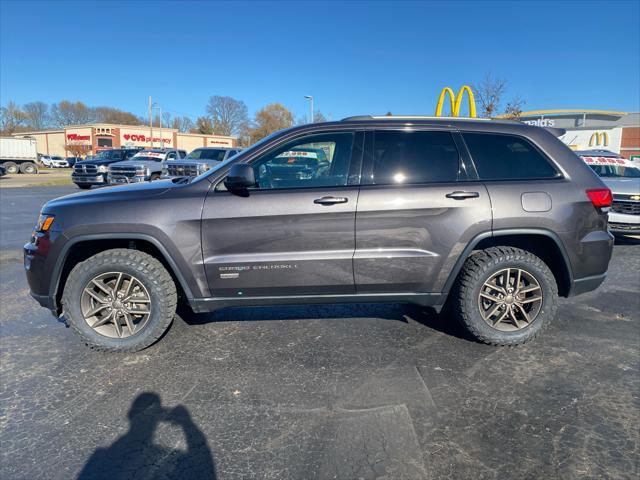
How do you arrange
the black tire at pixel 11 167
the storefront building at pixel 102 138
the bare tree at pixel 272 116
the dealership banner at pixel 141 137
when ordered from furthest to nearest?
the bare tree at pixel 272 116 < the dealership banner at pixel 141 137 < the storefront building at pixel 102 138 < the black tire at pixel 11 167

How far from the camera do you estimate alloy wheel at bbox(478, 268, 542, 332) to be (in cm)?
360

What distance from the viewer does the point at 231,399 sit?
9.41 feet

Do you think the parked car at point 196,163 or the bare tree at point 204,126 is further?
the bare tree at point 204,126

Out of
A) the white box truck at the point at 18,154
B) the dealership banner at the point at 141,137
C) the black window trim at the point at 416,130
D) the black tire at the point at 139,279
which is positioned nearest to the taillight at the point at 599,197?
the black window trim at the point at 416,130

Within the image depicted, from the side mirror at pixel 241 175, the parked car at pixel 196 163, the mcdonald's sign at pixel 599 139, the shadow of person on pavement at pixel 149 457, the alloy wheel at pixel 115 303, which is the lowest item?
the shadow of person on pavement at pixel 149 457

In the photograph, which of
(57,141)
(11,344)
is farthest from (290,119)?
(11,344)

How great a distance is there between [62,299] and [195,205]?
4.37ft

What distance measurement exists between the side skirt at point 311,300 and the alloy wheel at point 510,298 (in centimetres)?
40

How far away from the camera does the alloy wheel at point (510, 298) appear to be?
11.8 feet

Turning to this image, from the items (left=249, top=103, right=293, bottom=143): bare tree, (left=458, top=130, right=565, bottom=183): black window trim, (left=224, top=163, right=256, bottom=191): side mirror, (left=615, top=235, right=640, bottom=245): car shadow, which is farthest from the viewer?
(left=249, top=103, right=293, bottom=143): bare tree

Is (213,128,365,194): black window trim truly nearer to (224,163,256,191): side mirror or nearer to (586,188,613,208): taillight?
(224,163,256,191): side mirror

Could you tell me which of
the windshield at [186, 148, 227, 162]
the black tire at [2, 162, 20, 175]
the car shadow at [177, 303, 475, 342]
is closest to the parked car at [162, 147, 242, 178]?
the windshield at [186, 148, 227, 162]

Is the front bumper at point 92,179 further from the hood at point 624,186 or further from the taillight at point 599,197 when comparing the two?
the taillight at point 599,197

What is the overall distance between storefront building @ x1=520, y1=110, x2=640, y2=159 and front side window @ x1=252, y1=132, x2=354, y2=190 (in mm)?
39498
